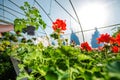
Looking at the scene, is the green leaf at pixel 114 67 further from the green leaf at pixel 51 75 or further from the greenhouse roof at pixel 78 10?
the greenhouse roof at pixel 78 10

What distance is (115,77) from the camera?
14.1 inches

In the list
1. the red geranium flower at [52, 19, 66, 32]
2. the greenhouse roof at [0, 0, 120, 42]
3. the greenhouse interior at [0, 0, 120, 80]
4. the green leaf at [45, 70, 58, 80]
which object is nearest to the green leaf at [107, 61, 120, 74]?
the greenhouse interior at [0, 0, 120, 80]

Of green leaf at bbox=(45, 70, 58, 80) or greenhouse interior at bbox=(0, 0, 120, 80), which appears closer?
green leaf at bbox=(45, 70, 58, 80)

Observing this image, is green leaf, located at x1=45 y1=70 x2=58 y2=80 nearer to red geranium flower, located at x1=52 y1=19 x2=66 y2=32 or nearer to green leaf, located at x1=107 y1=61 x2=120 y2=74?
green leaf, located at x1=107 y1=61 x2=120 y2=74

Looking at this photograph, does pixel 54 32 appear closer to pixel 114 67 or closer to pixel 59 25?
pixel 59 25

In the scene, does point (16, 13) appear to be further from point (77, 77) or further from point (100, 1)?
point (77, 77)

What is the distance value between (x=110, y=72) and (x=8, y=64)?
2178 millimetres

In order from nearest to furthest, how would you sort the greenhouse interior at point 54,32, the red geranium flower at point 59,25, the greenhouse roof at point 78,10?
the greenhouse interior at point 54,32, the red geranium flower at point 59,25, the greenhouse roof at point 78,10

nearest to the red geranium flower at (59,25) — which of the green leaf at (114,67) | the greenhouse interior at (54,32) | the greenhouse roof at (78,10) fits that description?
the greenhouse interior at (54,32)

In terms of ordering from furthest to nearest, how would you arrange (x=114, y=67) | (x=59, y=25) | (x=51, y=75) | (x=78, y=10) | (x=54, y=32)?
(x=78, y=10), (x=54, y=32), (x=59, y=25), (x=51, y=75), (x=114, y=67)

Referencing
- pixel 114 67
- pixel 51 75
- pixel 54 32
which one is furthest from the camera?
pixel 54 32

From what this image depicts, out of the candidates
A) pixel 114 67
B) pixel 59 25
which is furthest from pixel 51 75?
pixel 59 25

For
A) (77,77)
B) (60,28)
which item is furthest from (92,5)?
(77,77)

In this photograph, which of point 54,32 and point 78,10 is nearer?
point 54,32
